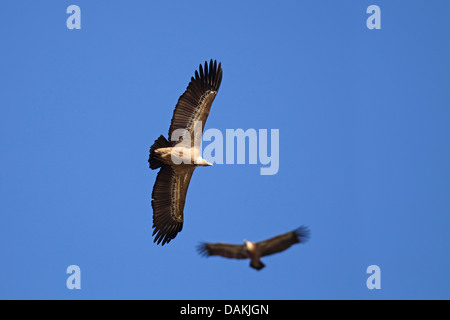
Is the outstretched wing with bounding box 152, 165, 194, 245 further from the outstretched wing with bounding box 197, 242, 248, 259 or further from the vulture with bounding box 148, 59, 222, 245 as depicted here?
the outstretched wing with bounding box 197, 242, 248, 259

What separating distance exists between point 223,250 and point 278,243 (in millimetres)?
1278

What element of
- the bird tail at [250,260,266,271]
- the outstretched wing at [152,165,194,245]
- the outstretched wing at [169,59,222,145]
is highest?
the outstretched wing at [169,59,222,145]

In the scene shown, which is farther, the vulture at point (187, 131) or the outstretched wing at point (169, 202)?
the outstretched wing at point (169, 202)

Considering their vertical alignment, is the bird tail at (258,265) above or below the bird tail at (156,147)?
below

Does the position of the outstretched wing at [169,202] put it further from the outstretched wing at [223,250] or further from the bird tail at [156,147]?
the outstretched wing at [223,250]

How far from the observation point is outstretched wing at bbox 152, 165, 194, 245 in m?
19.5

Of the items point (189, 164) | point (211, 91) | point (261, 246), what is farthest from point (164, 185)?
point (261, 246)

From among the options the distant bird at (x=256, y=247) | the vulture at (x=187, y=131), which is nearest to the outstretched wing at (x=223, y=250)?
the distant bird at (x=256, y=247)

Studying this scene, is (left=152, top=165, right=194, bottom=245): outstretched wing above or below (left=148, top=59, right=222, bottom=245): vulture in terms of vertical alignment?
below

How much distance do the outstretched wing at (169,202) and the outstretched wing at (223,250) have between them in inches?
128

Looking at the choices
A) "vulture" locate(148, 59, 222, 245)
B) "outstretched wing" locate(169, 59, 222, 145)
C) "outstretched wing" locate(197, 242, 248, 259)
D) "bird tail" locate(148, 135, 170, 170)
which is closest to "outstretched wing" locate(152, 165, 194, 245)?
"vulture" locate(148, 59, 222, 245)

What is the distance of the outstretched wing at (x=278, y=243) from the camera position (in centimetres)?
1645
